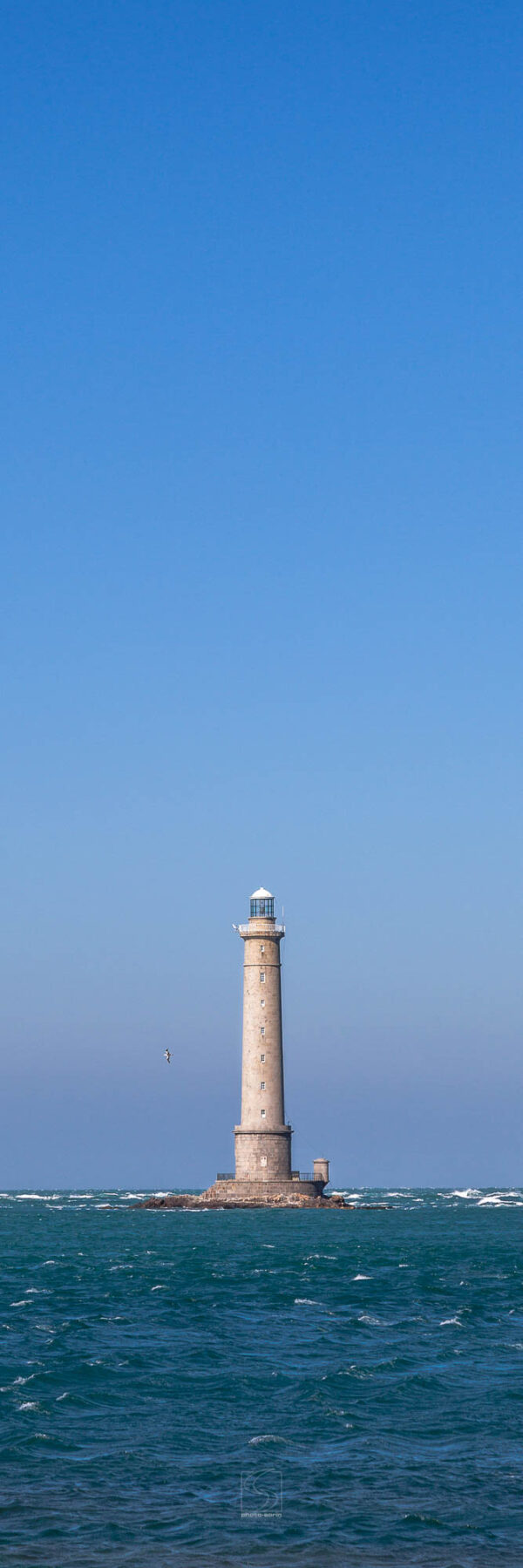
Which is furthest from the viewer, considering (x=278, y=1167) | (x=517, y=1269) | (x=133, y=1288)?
(x=278, y=1167)

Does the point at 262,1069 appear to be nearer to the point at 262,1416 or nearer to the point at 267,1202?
the point at 267,1202

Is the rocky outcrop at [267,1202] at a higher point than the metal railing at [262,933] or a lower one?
lower

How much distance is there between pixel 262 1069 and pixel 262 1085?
1.08 meters

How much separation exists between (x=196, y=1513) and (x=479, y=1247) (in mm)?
62297

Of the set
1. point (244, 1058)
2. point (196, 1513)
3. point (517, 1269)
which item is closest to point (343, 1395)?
point (196, 1513)

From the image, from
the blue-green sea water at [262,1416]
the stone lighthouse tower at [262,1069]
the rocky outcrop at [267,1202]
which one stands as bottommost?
the blue-green sea water at [262,1416]

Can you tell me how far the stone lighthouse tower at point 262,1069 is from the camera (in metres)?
107

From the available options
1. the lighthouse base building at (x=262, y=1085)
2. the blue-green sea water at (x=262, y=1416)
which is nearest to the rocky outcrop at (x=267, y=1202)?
the lighthouse base building at (x=262, y=1085)

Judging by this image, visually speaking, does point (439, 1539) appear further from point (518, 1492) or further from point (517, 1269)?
point (517, 1269)

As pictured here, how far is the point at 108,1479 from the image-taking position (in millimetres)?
26141

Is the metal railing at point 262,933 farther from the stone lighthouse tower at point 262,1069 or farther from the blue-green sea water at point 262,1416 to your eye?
the blue-green sea water at point 262,1416

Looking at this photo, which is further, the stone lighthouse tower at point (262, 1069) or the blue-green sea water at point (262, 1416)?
the stone lighthouse tower at point (262, 1069)

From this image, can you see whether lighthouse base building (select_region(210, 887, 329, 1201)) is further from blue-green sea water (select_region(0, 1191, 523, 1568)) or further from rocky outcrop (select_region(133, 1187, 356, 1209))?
blue-green sea water (select_region(0, 1191, 523, 1568))

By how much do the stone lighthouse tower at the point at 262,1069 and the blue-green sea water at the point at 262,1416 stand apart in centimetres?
4067
